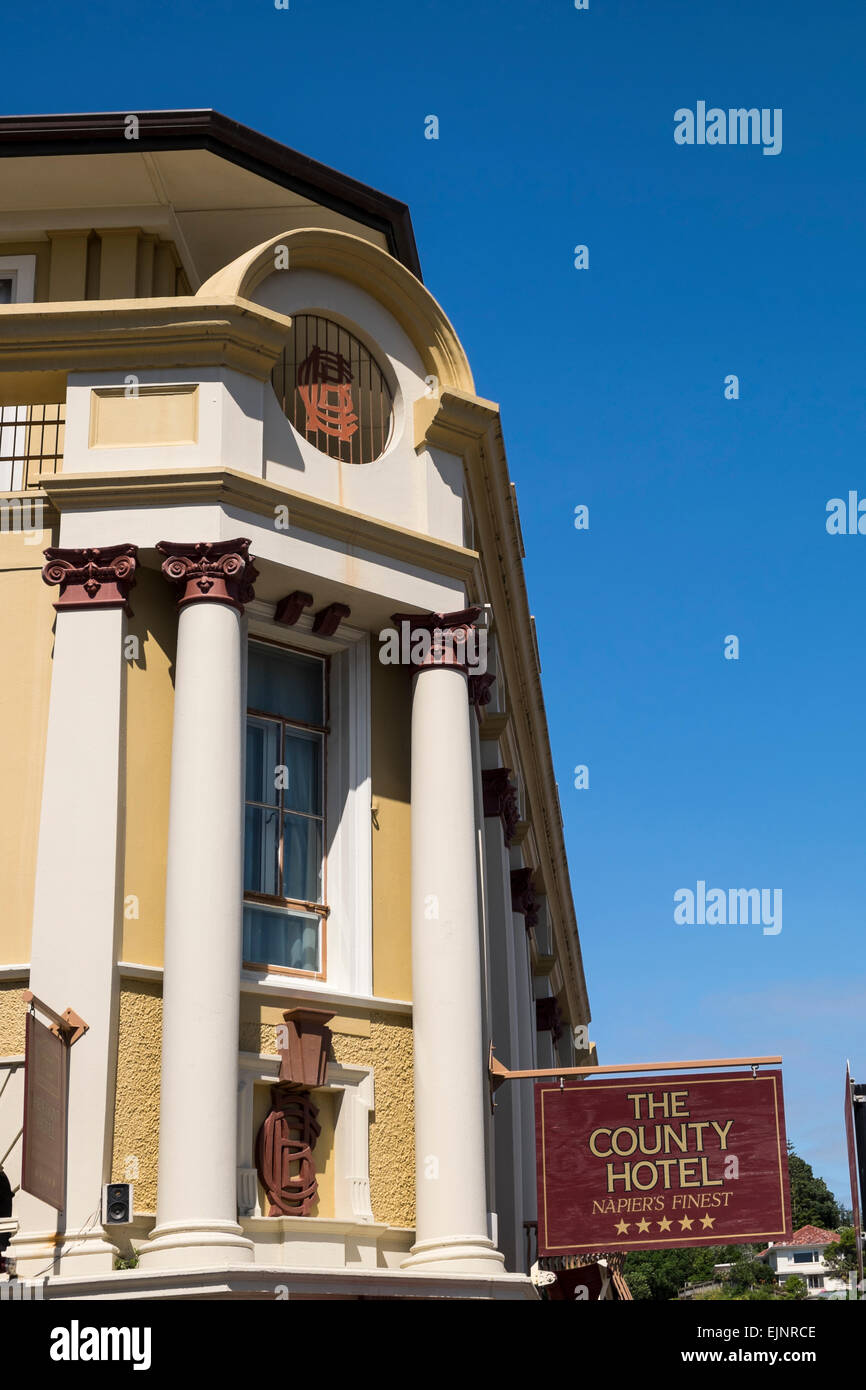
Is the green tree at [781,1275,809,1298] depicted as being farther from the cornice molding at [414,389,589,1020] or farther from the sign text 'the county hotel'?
the sign text 'the county hotel'

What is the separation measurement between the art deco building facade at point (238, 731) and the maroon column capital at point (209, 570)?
4cm

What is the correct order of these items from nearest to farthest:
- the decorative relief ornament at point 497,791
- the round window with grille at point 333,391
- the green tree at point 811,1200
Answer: the round window with grille at point 333,391, the decorative relief ornament at point 497,791, the green tree at point 811,1200

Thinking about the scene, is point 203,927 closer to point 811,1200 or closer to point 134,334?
point 134,334

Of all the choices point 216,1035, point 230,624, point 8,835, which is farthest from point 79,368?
point 216,1035

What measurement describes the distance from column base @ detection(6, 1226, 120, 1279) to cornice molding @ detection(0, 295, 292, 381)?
26.1ft

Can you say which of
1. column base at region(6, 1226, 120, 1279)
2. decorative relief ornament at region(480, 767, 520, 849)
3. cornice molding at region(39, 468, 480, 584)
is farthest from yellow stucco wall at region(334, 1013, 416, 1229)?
decorative relief ornament at region(480, 767, 520, 849)

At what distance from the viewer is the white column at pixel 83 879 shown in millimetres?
13461

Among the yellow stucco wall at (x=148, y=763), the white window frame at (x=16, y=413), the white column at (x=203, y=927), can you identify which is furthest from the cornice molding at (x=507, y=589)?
the white window frame at (x=16, y=413)

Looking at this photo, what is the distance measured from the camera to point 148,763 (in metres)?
15.3

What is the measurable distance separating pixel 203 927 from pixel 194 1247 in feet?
8.48

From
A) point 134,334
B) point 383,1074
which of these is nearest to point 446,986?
point 383,1074

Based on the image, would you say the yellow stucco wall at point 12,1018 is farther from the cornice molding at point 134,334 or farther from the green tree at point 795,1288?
the green tree at point 795,1288
